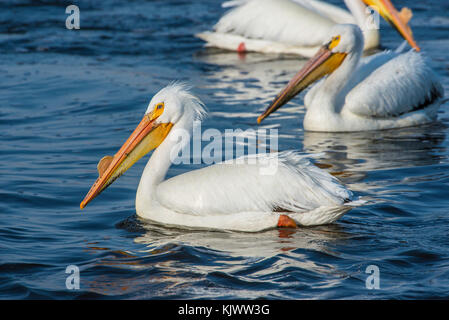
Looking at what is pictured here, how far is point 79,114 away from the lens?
7977mm

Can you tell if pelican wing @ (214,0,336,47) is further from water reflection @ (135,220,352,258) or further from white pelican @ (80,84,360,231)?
water reflection @ (135,220,352,258)

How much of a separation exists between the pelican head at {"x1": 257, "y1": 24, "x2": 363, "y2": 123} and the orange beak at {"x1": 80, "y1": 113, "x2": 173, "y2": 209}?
2.16 m

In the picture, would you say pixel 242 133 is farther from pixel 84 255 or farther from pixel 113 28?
pixel 113 28

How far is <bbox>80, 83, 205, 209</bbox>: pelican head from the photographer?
16.7ft

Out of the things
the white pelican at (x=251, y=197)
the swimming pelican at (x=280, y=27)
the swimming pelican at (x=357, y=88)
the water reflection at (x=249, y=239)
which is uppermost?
the swimming pelican at (x=280, y=27)

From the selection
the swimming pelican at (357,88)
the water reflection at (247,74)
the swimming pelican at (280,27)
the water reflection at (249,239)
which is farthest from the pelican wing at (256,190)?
the swimming pelican at (280,27)

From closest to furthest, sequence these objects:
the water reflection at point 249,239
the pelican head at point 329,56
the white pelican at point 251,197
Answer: the water reflection at point 249,239
the white pelican at point 251,197
the pelican head at point 329,56

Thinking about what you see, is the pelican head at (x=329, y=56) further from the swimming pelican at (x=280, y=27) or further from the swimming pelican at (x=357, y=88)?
the swimming pelican at (x=280, y=27)

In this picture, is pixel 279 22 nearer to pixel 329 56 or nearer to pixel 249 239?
pixel 329 56

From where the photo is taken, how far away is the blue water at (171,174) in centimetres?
412

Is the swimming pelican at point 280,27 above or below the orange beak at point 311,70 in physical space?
above

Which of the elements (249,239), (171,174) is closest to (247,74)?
(171,174)

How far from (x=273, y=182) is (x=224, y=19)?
22.0ft
